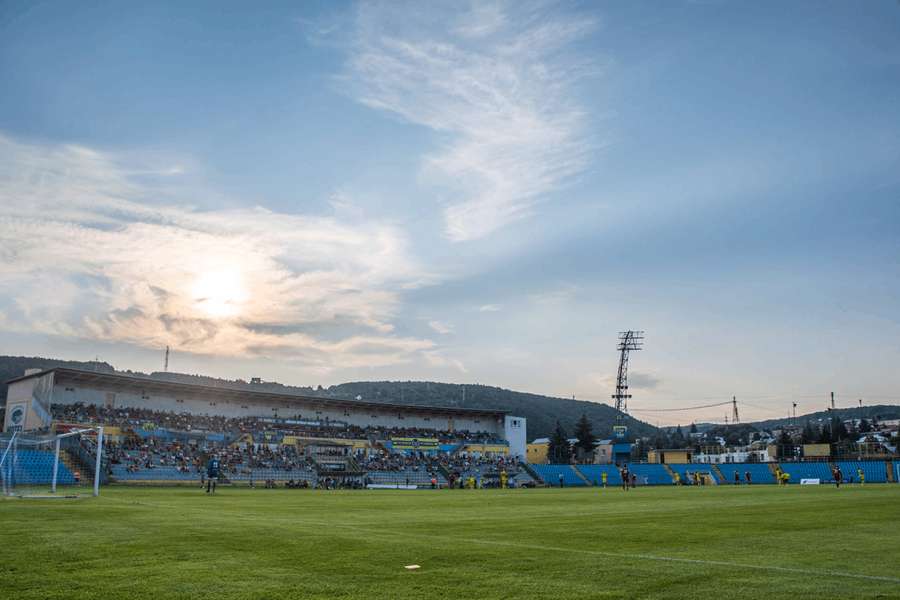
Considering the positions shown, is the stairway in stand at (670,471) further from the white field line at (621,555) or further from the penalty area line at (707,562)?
the penalty area line at (707,562)

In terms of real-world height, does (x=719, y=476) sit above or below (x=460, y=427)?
below

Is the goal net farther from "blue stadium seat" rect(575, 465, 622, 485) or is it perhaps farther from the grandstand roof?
"blue stadium seat" rect(575, 465, 622, 485)

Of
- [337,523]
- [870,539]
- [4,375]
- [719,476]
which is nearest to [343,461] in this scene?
[719,476]

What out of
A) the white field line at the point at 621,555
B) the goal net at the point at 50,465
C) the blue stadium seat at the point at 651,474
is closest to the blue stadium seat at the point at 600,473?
the blue stadium seat at the point at 651,474

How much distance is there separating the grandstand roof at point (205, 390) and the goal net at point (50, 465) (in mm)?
12521

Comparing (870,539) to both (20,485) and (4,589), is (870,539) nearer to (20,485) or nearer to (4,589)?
(4,589)

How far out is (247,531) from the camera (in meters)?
14.8

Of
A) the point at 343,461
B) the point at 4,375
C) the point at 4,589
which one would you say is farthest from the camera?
the point at 4,375

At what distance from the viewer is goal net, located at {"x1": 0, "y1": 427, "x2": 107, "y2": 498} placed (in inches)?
1297

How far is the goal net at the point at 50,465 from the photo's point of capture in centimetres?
3294

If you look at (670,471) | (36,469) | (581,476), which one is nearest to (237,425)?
(581,476)

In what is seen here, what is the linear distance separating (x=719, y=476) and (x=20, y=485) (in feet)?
249

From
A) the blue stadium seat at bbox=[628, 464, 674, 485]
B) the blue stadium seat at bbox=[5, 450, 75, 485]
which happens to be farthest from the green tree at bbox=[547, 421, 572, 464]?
the blue stadium seat at bbox=[5, 450, 75, 485]

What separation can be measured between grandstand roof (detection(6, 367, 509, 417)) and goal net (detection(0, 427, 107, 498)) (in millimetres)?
12521
